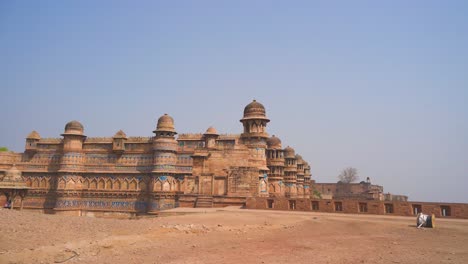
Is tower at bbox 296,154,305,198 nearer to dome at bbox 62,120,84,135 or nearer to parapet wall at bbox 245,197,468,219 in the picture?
parapet wall at bbox 245,197,468,219

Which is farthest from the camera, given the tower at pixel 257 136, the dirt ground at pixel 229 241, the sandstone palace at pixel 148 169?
the tower at pixel 257 136

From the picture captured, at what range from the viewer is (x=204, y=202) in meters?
28.3

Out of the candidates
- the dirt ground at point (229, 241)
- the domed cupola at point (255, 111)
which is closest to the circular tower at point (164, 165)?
the domed cupola at point (255, 111)

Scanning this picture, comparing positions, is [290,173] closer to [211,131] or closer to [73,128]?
[211,131]

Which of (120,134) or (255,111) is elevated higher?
(255,111)

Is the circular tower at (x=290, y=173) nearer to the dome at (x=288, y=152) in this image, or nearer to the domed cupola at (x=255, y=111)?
the dome at (x=288, y=152)

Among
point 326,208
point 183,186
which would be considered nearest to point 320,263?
point 326,208

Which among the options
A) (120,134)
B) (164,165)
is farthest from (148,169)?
(120,134)

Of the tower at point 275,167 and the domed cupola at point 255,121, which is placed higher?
the domed cupola at point 255,121

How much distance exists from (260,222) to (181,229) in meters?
4.14

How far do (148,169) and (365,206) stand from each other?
1963 centimetres

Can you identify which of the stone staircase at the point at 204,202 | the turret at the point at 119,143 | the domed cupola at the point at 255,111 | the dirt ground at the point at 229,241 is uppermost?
the domed cupola at the point at 255,111

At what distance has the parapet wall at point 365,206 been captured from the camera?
66.4 ft

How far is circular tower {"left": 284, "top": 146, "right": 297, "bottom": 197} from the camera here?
142 feet
